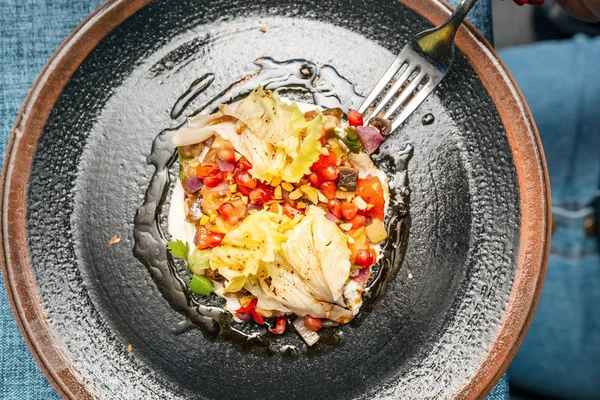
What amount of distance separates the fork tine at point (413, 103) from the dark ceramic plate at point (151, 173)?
0.06 meters

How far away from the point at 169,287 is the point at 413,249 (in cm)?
126

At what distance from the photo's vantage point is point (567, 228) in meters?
3.09

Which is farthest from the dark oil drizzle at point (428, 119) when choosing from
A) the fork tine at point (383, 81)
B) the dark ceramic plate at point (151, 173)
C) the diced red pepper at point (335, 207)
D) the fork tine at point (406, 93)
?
the diced red pepper at point (335, 207)

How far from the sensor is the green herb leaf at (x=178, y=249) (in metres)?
2.82

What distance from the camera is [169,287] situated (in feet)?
9.32

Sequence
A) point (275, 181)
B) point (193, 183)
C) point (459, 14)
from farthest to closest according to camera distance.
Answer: point (193, 183) < point (275, 181) < point (459, 14)

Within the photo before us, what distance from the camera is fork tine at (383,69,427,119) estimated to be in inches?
110

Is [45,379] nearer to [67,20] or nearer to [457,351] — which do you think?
[67,20]

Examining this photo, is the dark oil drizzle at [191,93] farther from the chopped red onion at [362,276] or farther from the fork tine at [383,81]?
the chopped red onion at [362,276]

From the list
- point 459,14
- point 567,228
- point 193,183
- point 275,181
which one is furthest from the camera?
point 567,228

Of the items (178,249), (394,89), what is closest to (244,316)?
(178,249)

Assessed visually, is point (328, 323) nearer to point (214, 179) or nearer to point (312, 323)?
point (312, 323)

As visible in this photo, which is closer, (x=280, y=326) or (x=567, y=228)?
(x=280, y=326)

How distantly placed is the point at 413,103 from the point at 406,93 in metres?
0.06
